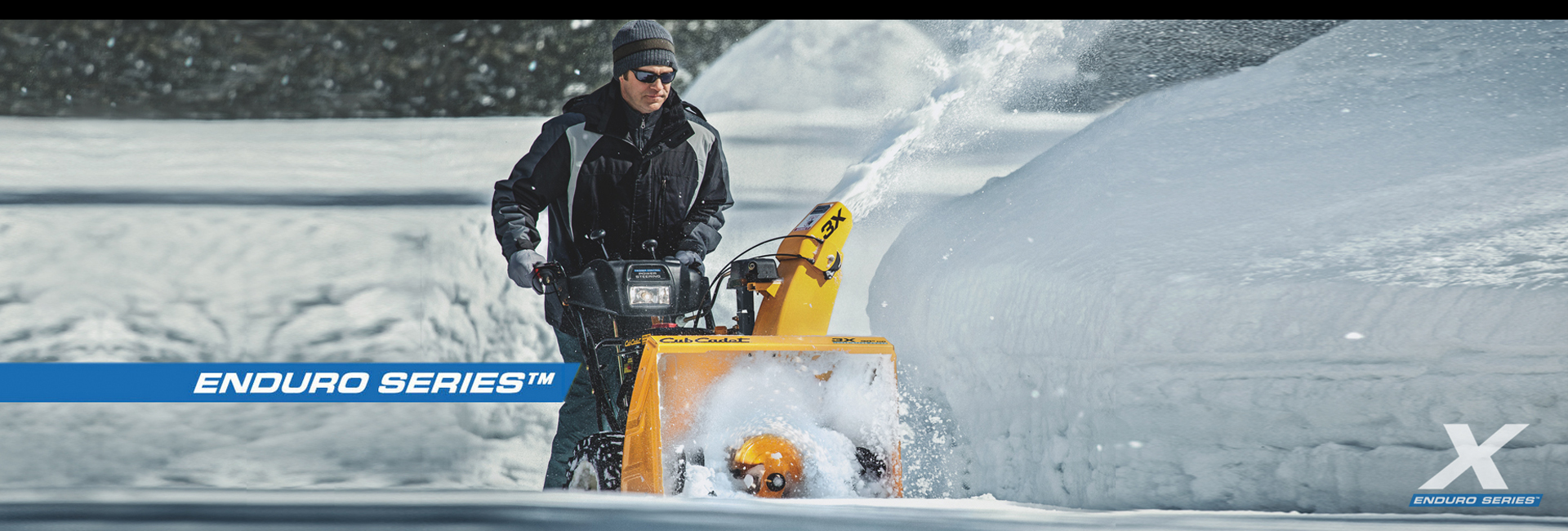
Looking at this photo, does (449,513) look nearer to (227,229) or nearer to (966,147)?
(227,229)

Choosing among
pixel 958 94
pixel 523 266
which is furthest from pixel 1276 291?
pixel 523 266

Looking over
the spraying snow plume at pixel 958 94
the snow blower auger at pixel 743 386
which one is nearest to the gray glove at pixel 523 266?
the snow blower auger at pixel 743 386

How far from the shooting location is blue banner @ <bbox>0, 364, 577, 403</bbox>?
4.28 meters

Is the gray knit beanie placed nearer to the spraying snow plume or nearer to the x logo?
the spraying snow plume

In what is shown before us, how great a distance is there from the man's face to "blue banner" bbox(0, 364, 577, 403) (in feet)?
4.75

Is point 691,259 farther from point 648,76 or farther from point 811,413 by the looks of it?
point 811,413

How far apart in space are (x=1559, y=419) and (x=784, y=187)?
257 cm

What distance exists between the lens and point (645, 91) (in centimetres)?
304

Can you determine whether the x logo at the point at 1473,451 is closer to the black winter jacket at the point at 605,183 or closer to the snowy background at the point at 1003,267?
the snowy background at the point at 1003,267

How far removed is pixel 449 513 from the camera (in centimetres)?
216

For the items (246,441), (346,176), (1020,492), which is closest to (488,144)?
(346,176)

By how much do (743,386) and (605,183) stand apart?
2.48ft

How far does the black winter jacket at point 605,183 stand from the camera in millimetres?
3111

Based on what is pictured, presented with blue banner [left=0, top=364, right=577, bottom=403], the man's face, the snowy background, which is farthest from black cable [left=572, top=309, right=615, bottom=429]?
the snowy background
